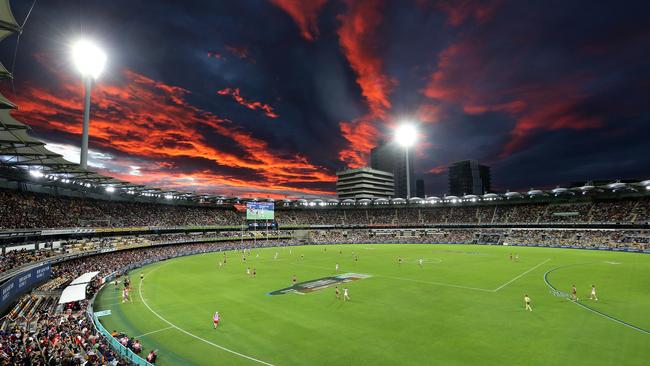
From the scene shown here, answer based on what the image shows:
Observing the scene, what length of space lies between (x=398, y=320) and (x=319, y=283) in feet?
52.6

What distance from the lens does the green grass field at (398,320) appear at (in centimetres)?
1827

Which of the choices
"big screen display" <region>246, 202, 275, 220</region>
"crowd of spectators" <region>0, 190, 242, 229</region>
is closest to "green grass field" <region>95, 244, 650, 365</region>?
"crowd of spectators" <region>0, 190, 242, 229</region>

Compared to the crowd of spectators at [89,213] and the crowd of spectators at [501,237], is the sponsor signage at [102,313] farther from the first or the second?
the crowd of spectators at [501,237]

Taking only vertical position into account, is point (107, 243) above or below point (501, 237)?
above

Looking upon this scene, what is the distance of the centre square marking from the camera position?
34.8m

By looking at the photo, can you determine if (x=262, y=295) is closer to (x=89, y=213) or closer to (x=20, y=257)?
(x=20, y=257)

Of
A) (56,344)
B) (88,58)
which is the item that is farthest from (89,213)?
(56,344)

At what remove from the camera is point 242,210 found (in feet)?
403

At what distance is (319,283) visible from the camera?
38906mm

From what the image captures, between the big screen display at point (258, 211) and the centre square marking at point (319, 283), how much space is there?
116 feet

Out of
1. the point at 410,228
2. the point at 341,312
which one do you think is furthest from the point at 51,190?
the point at 410,228

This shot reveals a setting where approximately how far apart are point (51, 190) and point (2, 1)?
63298 mm

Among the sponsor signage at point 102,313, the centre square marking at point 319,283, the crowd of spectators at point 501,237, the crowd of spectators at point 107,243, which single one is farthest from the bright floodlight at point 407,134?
the sponsor signage at point 102,313

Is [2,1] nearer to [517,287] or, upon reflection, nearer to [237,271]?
[237,271]
